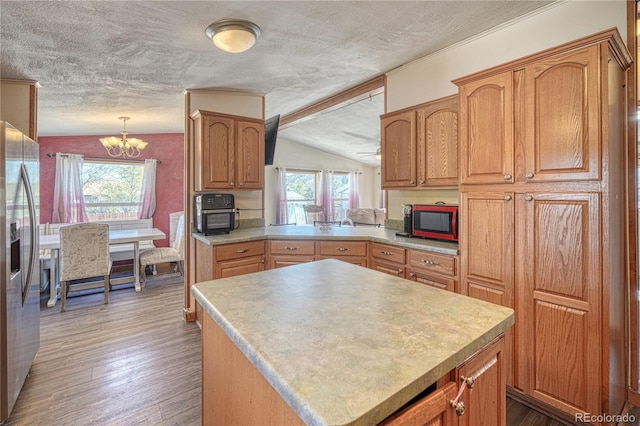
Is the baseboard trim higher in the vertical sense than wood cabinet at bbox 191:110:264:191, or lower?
→ lower

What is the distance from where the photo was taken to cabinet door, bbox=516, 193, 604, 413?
62.6 inches

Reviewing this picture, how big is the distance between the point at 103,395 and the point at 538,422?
2.73 m

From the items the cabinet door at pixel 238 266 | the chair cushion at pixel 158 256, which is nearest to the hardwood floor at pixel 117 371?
the cabinet door at pixel 238 266

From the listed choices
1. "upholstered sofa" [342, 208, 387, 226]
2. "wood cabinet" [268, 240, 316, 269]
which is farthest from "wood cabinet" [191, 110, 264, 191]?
"upholstered sofa" [342, 208, 387, 226]

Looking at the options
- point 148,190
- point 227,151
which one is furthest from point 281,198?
point 227,151

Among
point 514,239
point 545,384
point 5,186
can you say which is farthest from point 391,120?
point 5,186

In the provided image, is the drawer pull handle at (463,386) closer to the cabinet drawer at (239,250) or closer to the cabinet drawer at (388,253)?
the cabinet drawer at (388,253)

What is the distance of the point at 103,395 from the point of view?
2.06 metres

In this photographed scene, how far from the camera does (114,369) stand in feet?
7.79

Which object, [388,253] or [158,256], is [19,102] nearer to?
[158,256]

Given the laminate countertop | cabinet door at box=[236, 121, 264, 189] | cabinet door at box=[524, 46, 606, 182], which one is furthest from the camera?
cabinet door at box=[236, 121, 264, 189]

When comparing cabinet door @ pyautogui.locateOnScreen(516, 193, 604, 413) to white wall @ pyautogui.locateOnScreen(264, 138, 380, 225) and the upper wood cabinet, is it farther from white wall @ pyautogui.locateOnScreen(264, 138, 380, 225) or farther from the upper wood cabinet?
white wall @ pyautogui.locateOnScreen(264, 138, 380, 225)

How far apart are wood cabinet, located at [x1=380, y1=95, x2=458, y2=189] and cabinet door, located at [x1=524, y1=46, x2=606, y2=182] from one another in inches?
27.1

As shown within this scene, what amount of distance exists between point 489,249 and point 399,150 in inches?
50.7
